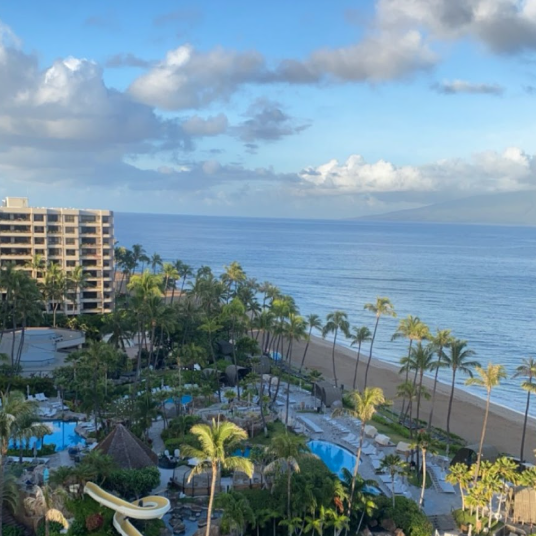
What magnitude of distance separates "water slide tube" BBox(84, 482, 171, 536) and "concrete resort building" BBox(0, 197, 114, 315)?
52982 millimetres

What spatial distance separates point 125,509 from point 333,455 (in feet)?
63.5

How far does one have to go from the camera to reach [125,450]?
34.2 metres

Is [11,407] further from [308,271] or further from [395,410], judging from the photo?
[308,271]

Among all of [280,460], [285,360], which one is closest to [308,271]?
[285,360]

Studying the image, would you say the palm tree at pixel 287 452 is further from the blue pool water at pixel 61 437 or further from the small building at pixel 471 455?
the blue pool water at pixel 61 437

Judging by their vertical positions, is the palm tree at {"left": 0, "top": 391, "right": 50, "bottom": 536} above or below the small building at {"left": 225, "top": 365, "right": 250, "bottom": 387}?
above

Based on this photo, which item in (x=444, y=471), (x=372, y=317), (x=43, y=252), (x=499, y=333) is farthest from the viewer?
(x=372, y=317)

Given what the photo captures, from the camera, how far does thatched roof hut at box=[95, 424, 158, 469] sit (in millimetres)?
33812

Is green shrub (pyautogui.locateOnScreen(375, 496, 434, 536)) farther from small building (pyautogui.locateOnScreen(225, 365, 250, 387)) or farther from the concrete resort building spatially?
the concrete resort building

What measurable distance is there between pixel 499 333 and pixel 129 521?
81.8 m

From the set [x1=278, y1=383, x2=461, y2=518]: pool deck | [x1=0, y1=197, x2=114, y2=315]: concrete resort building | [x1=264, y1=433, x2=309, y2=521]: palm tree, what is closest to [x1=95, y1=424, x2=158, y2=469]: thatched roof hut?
[x1=264, y1=433, x2=309, y2=521]: palm tree

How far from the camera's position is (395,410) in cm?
5834

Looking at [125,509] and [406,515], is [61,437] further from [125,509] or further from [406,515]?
[406,515]

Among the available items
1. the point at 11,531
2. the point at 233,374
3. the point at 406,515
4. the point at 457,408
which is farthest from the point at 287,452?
the point at 457,408
